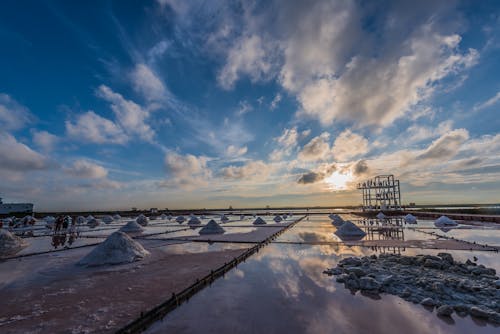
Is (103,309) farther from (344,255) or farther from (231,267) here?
(344,255)

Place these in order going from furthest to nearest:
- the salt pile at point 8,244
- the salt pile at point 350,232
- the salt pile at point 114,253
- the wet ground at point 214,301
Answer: the salt pile at point 350,232
the salt pile at point 8,244
the salt pile at point 114,253
the wet ground at point 214,301

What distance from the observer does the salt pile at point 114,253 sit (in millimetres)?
10719

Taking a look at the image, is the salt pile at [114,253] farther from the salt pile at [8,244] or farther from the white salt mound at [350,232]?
the white salt mound at [350,232]

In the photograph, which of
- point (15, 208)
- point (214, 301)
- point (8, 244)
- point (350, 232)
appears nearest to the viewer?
point (214, 301)

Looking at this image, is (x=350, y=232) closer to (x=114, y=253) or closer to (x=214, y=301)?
(x=214, y=301)

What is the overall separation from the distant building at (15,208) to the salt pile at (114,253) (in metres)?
91.6

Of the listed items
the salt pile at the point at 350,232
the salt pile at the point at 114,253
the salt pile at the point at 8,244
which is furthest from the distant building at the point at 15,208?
the salt pile at the point at 350,232

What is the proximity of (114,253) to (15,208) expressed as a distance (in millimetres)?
94660

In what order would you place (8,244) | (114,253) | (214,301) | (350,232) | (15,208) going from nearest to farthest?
(214,301), (114,253), (8,244), (350,232), (15,208)

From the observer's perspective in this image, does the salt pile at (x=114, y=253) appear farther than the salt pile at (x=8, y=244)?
No

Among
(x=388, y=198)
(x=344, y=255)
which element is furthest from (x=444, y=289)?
(x=388, y=198)

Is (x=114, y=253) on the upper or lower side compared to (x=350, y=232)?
upper

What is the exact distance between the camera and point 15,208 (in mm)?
75750

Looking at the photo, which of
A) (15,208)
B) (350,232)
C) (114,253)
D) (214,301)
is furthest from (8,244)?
(15,208)
